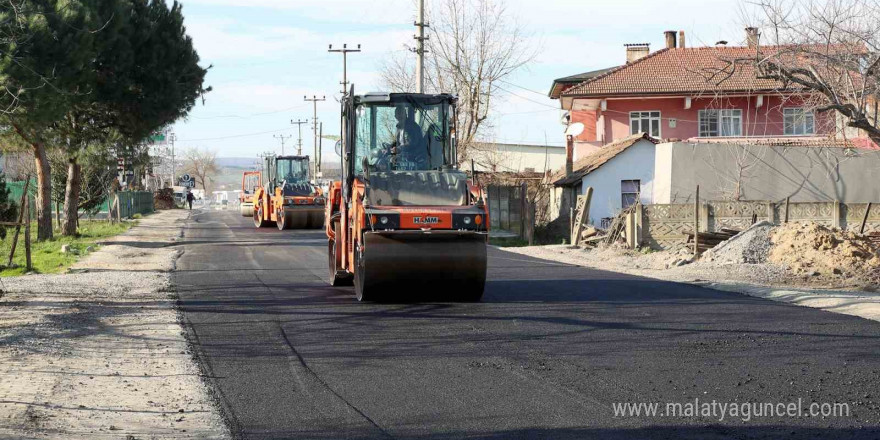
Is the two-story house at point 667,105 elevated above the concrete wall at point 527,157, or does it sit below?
above

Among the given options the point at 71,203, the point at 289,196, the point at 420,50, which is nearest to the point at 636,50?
the point at 420,50

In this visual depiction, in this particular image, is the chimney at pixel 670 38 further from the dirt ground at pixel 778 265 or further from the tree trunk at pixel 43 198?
the tree trunk at pixel 43 198

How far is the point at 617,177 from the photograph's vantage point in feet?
120

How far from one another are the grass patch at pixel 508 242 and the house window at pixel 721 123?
484 inches

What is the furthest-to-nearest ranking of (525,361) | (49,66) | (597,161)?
(597,161)
(49,66)
(525,361)

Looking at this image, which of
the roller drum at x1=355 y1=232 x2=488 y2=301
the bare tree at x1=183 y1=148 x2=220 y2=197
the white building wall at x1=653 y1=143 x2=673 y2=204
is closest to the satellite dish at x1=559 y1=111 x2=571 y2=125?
the white building wall at x1=653 y1=143 x2=673 y2=204

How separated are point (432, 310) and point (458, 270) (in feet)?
2.25

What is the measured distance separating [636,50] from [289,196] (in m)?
22.0

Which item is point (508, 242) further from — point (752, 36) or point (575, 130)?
point (752, 36)

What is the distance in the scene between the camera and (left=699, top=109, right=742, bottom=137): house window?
138ft

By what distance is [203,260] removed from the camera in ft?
74.9

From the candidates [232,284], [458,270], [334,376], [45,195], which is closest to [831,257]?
[458,270]

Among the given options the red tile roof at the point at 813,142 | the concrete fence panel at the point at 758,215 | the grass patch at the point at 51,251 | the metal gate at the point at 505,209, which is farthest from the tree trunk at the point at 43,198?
the red tile roof at the point at 813,142

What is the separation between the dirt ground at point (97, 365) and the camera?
712cm
